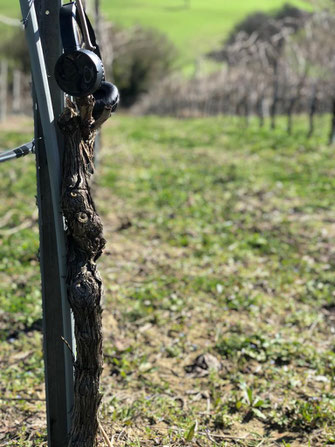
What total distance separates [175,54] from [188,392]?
50888 mm

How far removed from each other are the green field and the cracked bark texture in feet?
169

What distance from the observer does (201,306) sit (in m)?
4.55

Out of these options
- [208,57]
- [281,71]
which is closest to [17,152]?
[281,71]

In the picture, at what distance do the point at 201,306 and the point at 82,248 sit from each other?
2.64 metres

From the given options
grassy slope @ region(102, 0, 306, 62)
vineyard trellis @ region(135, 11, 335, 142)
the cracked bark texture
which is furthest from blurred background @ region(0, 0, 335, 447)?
grassy slope @ region(102, 0, 306, 62)

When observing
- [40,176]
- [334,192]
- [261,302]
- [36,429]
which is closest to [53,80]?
[40,176]

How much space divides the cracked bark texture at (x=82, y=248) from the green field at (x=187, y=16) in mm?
51468

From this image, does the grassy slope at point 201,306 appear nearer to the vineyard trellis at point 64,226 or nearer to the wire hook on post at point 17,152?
the vineyard trellis at point 64,226

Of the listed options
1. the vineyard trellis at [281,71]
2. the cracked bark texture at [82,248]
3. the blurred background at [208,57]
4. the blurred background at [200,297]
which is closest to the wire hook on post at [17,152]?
the cracked bark texture at [82,248]

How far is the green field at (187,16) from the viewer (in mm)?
53781

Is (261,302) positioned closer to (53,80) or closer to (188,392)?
(188,392)

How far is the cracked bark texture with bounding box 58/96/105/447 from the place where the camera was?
6.52ft

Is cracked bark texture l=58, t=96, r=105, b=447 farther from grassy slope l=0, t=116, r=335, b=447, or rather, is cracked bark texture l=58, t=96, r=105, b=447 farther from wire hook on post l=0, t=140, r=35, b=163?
grassy slope l=0, t=116, r=335, b=447

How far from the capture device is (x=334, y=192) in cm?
800
